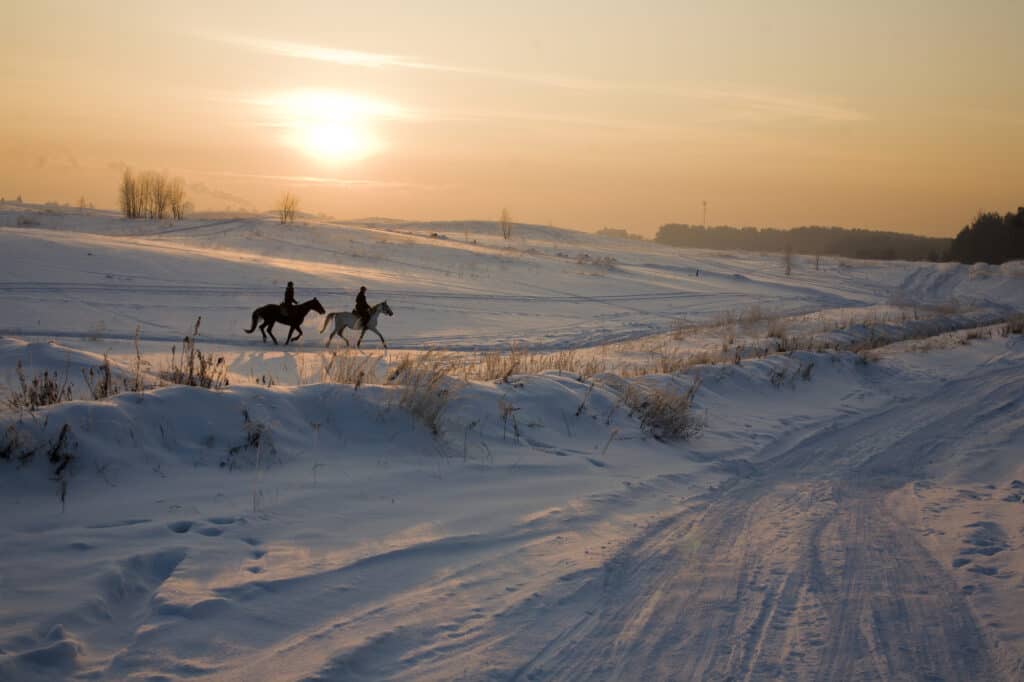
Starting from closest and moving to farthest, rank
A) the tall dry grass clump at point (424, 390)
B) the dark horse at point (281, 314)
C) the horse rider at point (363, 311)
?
the tall dry grass clump at point (424, 390), the dark horse at point (281, 314), the horse rider at point (363, 311)

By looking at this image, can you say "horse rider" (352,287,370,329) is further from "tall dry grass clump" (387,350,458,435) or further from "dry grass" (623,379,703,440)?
"dry grass" (623,379,703,440)

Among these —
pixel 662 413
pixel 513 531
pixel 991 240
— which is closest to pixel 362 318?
pixel 662 413

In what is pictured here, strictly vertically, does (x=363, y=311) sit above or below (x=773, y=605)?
above

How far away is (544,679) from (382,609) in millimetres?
997

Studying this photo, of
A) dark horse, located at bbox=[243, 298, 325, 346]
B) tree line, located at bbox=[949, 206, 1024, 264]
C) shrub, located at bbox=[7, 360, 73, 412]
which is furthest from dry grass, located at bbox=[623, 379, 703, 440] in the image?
tree line, located at bbox=[949, 206, 1024, 264]

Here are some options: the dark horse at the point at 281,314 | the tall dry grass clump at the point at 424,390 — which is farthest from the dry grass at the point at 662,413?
the dark horse at the point at 281,314

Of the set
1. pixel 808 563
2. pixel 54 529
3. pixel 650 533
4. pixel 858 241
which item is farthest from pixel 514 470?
pixel 858 241

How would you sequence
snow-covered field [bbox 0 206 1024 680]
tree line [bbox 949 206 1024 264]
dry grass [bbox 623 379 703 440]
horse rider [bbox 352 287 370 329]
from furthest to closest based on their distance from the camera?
tree line [bbox 949 206 1024 264], horse rider [bbox 352 287 370 329], dry grass [bbox 623 379 703 440], snow-covered field [bbox 0 206 1024 680]

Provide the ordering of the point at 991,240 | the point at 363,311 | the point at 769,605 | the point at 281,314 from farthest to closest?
1. the point at 991,240
2. the point at 363,311
3. the point at 281,314
4. the point at 769,605

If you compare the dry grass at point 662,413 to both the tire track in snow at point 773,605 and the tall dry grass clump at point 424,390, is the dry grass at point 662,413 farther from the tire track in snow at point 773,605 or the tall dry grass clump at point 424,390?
the tall dry grass clump at point 424,390

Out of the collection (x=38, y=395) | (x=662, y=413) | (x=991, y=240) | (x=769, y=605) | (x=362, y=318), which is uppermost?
(x=991, y=240)

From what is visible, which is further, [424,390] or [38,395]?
[424,390]

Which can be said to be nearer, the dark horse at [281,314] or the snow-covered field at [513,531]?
the snow-covered field at [513,531]

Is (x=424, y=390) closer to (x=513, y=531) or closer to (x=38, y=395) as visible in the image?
(x=513, y=531)
